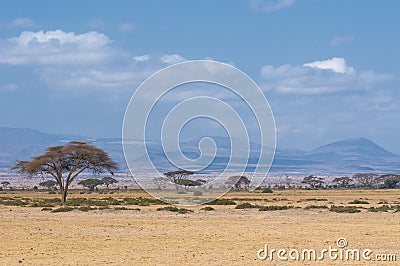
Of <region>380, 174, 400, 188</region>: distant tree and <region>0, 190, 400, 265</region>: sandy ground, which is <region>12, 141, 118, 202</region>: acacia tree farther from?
<region>380, 174, 400, 188</region>: distant tree

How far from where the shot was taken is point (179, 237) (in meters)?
27.5

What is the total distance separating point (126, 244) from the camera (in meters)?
24.9

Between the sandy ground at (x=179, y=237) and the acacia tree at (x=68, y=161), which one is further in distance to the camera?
the acacia tree at (x=68, y=161)

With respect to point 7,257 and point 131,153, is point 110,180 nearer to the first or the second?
point 131,153

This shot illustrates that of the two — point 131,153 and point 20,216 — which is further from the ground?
point 131,153

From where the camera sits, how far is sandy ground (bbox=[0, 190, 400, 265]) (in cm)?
2077

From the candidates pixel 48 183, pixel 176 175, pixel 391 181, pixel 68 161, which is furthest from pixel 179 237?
pixel 391 181

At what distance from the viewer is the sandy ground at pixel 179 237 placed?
20766mm

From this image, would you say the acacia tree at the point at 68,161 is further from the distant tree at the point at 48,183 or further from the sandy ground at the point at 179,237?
the distant tree at the point at 48,183

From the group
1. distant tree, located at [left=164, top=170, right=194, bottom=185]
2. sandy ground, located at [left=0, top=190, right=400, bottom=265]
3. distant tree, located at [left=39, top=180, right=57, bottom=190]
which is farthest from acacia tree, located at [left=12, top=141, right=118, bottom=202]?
distant tree, located at [left=39, top=180, right=57, bottom=190]

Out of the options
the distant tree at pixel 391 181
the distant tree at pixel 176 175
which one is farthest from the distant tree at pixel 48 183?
the distant tree at pixel 391 181

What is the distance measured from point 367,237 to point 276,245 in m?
4.55

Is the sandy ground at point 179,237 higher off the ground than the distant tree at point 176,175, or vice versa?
the distant tree at point 176,175

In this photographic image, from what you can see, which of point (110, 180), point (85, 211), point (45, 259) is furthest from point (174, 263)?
point (110, 180)
